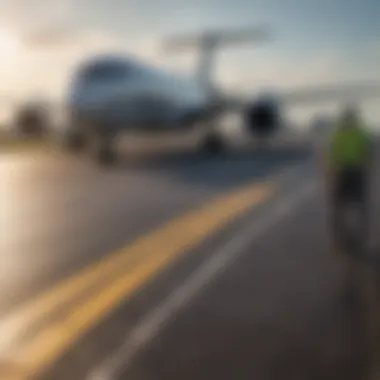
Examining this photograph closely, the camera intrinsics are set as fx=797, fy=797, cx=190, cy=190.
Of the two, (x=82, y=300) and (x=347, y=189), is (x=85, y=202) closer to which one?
(x=347, y=189)

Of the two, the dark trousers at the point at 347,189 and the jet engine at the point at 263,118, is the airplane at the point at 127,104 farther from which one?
the dark trousers at the point at 347,189

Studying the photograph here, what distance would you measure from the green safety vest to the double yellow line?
181 centimetres

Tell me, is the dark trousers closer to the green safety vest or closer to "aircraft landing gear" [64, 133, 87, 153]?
the green safety vest

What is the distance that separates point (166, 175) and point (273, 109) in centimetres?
665

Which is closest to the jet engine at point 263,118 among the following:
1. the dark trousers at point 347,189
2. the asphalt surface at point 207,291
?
the asphalt surface at point 207,291

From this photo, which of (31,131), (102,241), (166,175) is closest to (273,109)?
(166,175)

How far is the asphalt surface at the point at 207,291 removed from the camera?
4.60m

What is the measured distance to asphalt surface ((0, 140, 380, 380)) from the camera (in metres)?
4.60

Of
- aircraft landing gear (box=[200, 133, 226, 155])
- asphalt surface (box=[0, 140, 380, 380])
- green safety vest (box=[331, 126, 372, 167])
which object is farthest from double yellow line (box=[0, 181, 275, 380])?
aircraft landing gear (box=[200, 133, 226, 155])

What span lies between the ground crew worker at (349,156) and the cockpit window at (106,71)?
457 inches

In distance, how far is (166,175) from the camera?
17875 millimetres

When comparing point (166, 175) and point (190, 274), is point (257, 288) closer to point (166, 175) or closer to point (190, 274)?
point (190, 274)

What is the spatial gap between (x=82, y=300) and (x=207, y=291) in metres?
1.01

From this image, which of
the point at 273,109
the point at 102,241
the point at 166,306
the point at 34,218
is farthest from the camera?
the point at 273,109
